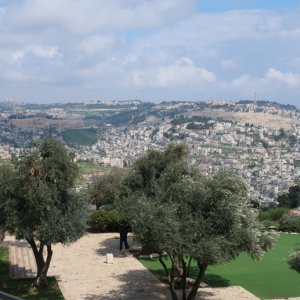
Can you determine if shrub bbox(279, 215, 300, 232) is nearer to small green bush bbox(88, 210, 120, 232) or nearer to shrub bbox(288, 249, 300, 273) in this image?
small green bush bbox(88, 210, 120, 232)

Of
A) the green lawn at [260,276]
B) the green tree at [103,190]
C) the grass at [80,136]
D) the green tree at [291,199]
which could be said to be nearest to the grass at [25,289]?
the green lawn at [260,276]

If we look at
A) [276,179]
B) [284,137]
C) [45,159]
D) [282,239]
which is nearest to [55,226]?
[45,159]

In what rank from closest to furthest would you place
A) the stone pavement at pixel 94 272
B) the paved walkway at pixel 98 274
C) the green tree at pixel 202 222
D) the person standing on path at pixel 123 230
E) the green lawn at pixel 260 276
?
1. the green tree at pixel 202 222
2. the paved walkway at pixel 98 274
3. the stone pavement at pixel 94 272
4. the green lawn at pixel 260 276
5. the person standing on path at pixel 123 230

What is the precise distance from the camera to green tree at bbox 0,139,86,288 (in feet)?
46.9

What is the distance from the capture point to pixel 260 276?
17.9 meters

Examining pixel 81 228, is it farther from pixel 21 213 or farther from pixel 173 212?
pixel 173 212

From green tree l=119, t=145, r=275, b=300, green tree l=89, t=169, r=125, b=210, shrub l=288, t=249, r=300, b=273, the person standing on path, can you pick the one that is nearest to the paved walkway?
the person standing on path

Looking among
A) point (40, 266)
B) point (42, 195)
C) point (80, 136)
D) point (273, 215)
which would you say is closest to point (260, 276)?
point (40, 266)

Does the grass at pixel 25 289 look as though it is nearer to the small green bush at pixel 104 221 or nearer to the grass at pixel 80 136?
the small green bush at pixel 104 221

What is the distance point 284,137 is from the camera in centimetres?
18175

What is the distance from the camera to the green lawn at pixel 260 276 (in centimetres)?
1619

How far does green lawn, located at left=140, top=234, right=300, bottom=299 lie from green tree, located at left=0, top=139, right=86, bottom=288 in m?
5.25

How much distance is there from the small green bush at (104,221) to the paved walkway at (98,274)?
2.22 metres

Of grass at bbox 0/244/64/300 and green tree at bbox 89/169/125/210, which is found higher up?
green tree at bbox 89/169/125/210
